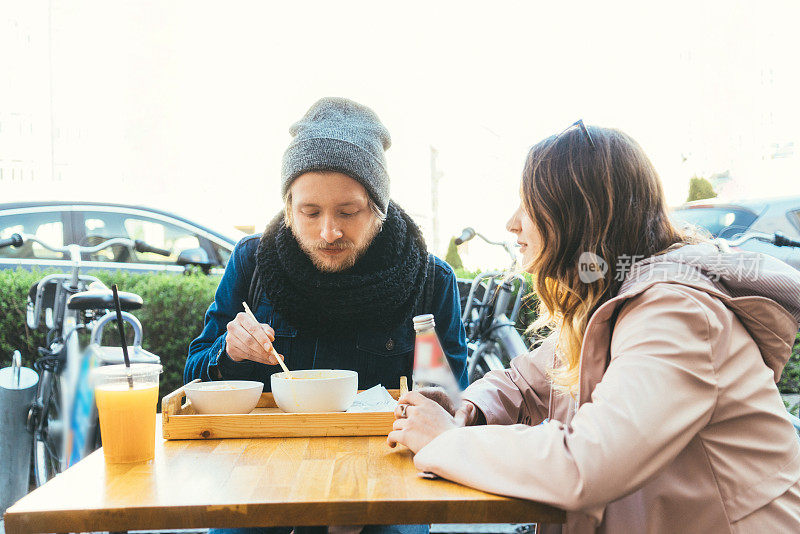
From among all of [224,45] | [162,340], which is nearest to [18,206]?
[162,340]

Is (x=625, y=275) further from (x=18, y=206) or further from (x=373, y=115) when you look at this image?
(x=18, y=206)

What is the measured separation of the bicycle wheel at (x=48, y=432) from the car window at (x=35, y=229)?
1.46 m

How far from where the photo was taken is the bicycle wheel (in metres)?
3.29

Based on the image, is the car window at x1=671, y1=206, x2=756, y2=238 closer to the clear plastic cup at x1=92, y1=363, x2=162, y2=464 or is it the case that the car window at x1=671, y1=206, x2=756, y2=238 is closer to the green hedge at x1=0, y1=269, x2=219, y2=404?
the green hedge at x1=0, y1=269, x2=219, y2=404

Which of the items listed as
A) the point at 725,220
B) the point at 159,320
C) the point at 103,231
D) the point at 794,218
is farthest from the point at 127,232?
the point at 794,218

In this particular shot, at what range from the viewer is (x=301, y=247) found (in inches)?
82.7

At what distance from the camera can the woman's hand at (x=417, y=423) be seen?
1243 mm

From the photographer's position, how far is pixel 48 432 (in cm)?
333

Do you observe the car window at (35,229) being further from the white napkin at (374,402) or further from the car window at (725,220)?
the car window at (725,220)

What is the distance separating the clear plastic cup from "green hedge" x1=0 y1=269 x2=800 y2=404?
2.63 m

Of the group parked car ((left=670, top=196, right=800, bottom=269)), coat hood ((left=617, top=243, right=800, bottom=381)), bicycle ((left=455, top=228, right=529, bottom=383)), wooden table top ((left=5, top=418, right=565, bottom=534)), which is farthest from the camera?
parked car ((left=670, top=196, right=800, bottom=269))

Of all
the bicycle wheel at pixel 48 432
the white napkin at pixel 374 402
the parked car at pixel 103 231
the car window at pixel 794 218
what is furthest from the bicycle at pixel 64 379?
the car window at pixel 794 218

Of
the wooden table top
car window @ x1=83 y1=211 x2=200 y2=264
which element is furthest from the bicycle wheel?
the wooden table top

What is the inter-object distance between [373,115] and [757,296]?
1354 millimetres
